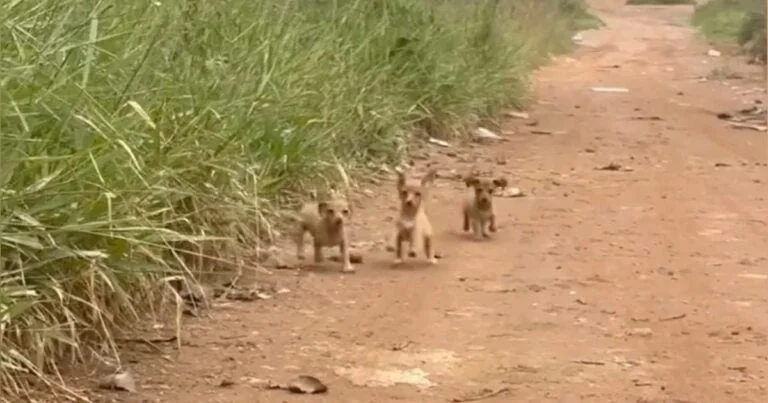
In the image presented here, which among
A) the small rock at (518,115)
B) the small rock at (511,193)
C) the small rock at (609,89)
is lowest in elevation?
the small rock at (511,193)

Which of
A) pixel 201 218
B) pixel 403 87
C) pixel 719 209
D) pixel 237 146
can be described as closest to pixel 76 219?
pixel 201 218

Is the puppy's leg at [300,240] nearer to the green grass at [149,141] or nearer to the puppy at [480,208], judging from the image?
the green grass at [149,141]

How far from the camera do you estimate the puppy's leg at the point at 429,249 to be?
6.38 m

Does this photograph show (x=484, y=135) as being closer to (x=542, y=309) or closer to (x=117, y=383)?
(x=542, y=309)

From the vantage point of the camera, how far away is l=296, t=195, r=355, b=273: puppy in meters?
6.25

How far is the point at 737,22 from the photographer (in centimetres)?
2586

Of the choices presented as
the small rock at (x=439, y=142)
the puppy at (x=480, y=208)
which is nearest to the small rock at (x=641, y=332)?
the puppy at (x=480, y=208)

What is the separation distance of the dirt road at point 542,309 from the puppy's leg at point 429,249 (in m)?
0.06

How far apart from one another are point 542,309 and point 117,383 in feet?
5.79

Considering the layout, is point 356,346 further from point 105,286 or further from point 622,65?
point 622,65

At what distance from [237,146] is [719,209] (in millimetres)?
2968

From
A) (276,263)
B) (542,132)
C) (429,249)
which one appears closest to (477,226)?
(429,249)

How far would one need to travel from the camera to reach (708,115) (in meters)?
13.5

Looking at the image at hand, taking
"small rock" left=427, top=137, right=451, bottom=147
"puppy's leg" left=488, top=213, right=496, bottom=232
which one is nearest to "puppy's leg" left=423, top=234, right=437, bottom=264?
"puppy's leg" left=488, top=213, right=496, bottom=232
